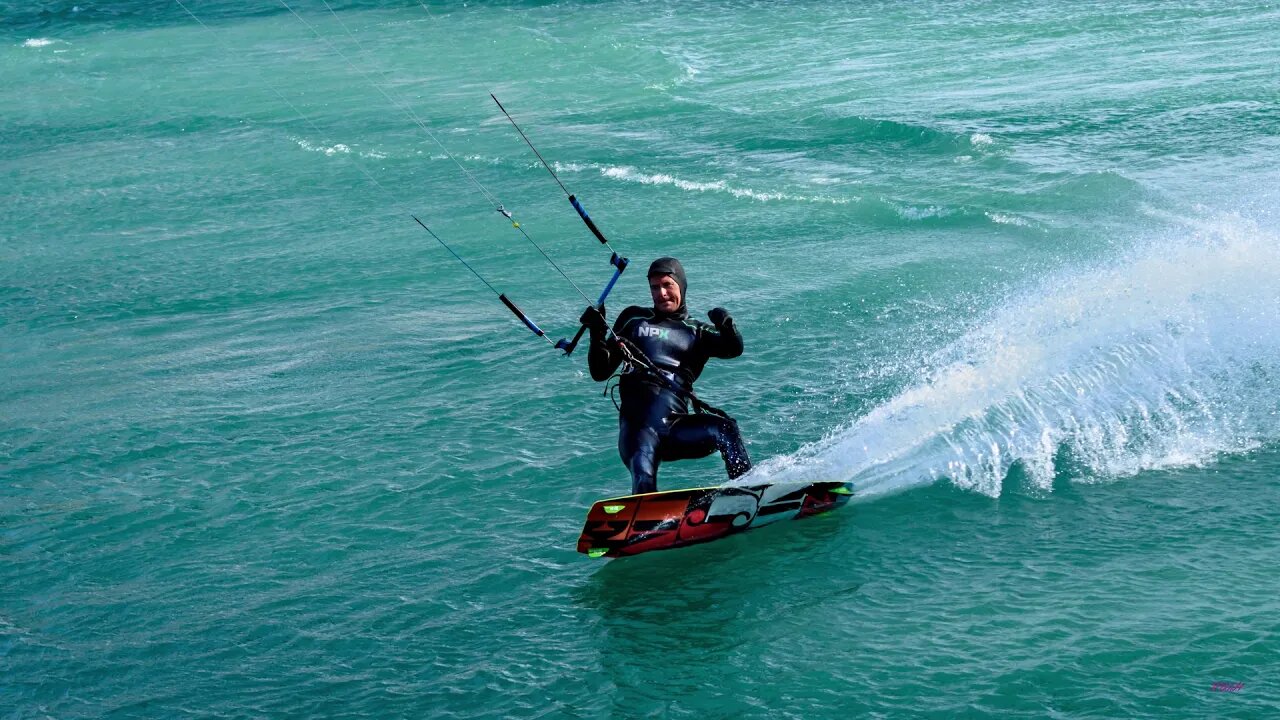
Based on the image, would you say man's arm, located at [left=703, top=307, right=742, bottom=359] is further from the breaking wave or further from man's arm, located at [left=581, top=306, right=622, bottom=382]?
the breaking wave

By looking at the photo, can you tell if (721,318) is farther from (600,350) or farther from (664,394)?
(600,350)

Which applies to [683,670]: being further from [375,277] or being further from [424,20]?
[424,20]

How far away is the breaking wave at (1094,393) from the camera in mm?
9539

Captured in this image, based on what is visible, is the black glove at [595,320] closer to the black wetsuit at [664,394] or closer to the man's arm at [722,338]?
the black wetsuit at [664,394]

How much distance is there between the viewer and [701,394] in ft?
37.4

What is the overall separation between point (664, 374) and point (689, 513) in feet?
3.25

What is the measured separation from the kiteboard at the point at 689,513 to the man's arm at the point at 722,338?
37.3 inches

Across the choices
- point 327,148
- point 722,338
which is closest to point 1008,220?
point 722,338

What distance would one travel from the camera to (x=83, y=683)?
25.2 ft

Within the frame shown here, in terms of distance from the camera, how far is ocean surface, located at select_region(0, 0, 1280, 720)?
24.6 feet

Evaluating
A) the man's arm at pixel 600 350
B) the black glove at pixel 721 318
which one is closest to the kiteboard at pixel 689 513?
the man's arm at pixel 600 350

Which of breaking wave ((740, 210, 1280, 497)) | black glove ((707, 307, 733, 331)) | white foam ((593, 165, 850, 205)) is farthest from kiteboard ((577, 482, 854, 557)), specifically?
white foam ((593, 165, 850, 205))

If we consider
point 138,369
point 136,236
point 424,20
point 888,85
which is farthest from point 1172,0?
point 138,369

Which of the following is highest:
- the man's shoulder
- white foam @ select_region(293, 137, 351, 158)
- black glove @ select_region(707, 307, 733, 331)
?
black glove @ select_region(707, 307, 733, 331)
